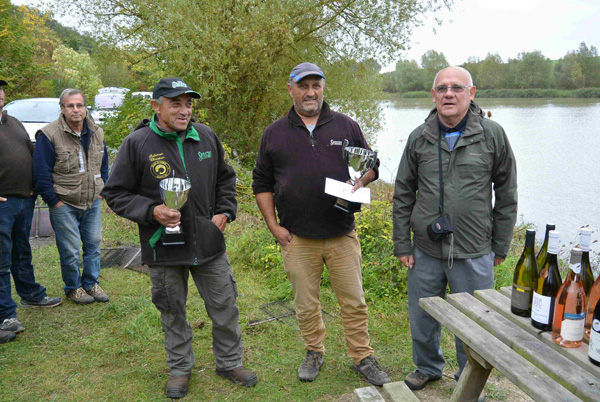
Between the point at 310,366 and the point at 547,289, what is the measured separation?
1879 millimetres

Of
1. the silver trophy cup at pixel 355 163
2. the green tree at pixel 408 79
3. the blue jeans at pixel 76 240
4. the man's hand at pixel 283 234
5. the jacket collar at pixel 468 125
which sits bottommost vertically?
the blue jeans at pixel 76 240

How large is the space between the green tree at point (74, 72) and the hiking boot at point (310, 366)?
2508 cm

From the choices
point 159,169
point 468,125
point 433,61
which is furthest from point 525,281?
point 433,61

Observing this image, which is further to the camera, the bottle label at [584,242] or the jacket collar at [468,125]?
the jacket collar at [468,125]

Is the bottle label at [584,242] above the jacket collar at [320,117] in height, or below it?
below

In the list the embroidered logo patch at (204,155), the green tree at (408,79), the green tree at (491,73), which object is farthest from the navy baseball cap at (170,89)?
the green tree at (491,73)

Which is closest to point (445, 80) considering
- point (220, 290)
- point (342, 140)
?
point (342, 140)

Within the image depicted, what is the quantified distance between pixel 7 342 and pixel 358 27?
964 centimetres

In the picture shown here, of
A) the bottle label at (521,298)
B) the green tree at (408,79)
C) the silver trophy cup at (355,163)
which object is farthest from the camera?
the green tree at (408,79)

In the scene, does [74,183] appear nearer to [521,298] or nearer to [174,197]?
[174,197]

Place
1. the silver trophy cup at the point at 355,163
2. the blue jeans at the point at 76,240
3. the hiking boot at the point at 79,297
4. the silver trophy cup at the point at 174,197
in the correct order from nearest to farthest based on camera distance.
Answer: the silver trophy cup at the point at 174,197 → the silver trophy cup at the point at 355,163 → the blue jeans at the point at 76,240 → the hiking boot at the point at 79,297

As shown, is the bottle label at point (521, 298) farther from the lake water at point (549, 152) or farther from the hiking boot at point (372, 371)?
the lake water at point (549, 152)

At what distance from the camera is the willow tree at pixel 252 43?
888 centimetres

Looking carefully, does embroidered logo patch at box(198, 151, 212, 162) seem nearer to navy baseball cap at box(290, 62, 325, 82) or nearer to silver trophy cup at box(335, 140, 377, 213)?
navy baseball cap at box(290, 62, 325, 82)
